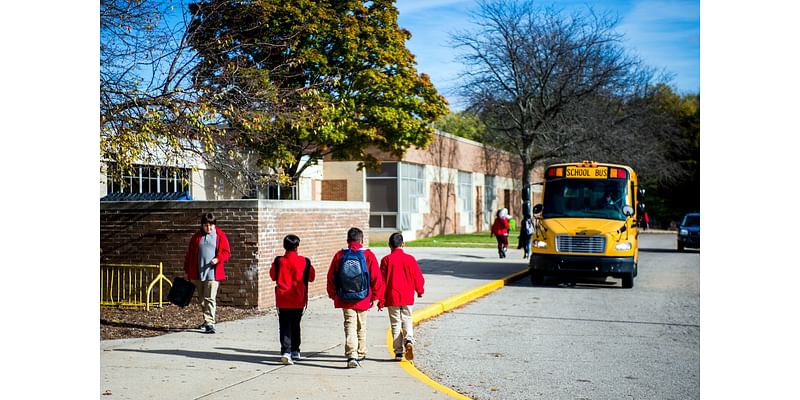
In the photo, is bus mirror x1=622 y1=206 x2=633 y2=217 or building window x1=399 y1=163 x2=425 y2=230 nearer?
bus mirror x1=622 y1=206 x2=633 y2=217

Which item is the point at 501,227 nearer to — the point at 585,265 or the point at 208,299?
the point at 585,265

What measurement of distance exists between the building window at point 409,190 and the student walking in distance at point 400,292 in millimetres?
30664

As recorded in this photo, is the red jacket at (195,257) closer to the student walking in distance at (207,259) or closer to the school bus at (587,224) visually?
the student walking in distance at (207,259)

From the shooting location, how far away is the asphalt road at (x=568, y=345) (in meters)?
9.15

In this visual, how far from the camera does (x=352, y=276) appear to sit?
953 centimetres

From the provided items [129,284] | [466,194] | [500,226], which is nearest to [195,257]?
[129,284]

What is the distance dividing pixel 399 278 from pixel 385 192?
3102cm

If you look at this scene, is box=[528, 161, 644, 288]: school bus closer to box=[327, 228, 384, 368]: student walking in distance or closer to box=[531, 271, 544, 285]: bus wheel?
box=[531, 271, 544, 285]: bus wheel

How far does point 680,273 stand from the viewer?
81.0 feet

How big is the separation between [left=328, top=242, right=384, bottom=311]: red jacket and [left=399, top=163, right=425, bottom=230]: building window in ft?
101

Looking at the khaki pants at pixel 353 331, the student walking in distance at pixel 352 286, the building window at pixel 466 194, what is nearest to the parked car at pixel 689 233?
the building window at pixel 466 194

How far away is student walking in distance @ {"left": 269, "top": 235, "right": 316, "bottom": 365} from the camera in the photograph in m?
9.77

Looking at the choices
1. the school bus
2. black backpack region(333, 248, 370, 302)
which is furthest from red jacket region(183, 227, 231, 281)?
the school bus
